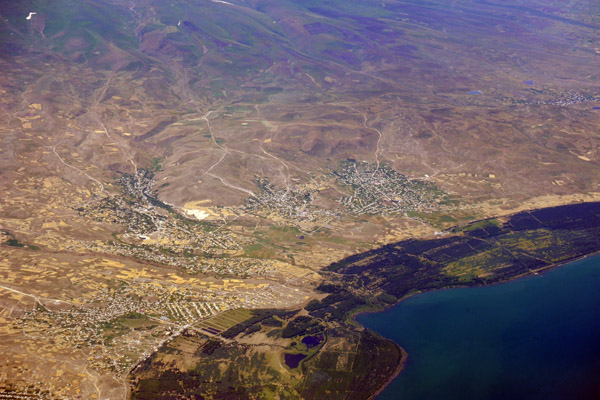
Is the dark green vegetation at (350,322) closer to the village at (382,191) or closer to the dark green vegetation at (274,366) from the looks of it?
the dark green vegetation at (274,366)

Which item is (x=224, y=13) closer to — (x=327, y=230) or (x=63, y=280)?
(x=327, y=230)

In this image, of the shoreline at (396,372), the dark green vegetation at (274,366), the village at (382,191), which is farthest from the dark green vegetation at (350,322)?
the village at (382,191)

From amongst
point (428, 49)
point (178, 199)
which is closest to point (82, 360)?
point (178, 199)

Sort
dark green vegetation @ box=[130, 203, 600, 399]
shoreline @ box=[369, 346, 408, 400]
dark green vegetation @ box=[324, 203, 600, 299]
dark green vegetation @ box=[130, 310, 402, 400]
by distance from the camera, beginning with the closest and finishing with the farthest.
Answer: dark green vegetation @ box=[130, 310, 402, 400]
shoreline @ box=[369, 346, 408, 400]
dark green vegetation @ box=[130, 203, 600, 399]
dark green vegetation @ box=[324, 203, 600, 299]

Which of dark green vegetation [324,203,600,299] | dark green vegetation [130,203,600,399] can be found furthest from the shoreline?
dark green vegetation [324,203,600,299]

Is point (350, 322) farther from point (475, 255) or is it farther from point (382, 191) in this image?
point (382, 191)

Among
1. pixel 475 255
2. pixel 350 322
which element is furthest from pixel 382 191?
pixel 350 322

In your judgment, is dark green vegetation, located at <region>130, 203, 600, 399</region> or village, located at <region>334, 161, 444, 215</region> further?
village, located at <region>334, 161, 444, 215</region>

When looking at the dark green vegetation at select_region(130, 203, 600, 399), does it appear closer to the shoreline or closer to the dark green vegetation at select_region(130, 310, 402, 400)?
the dark green vegetation at select_region(130, 310, 402, 400)
